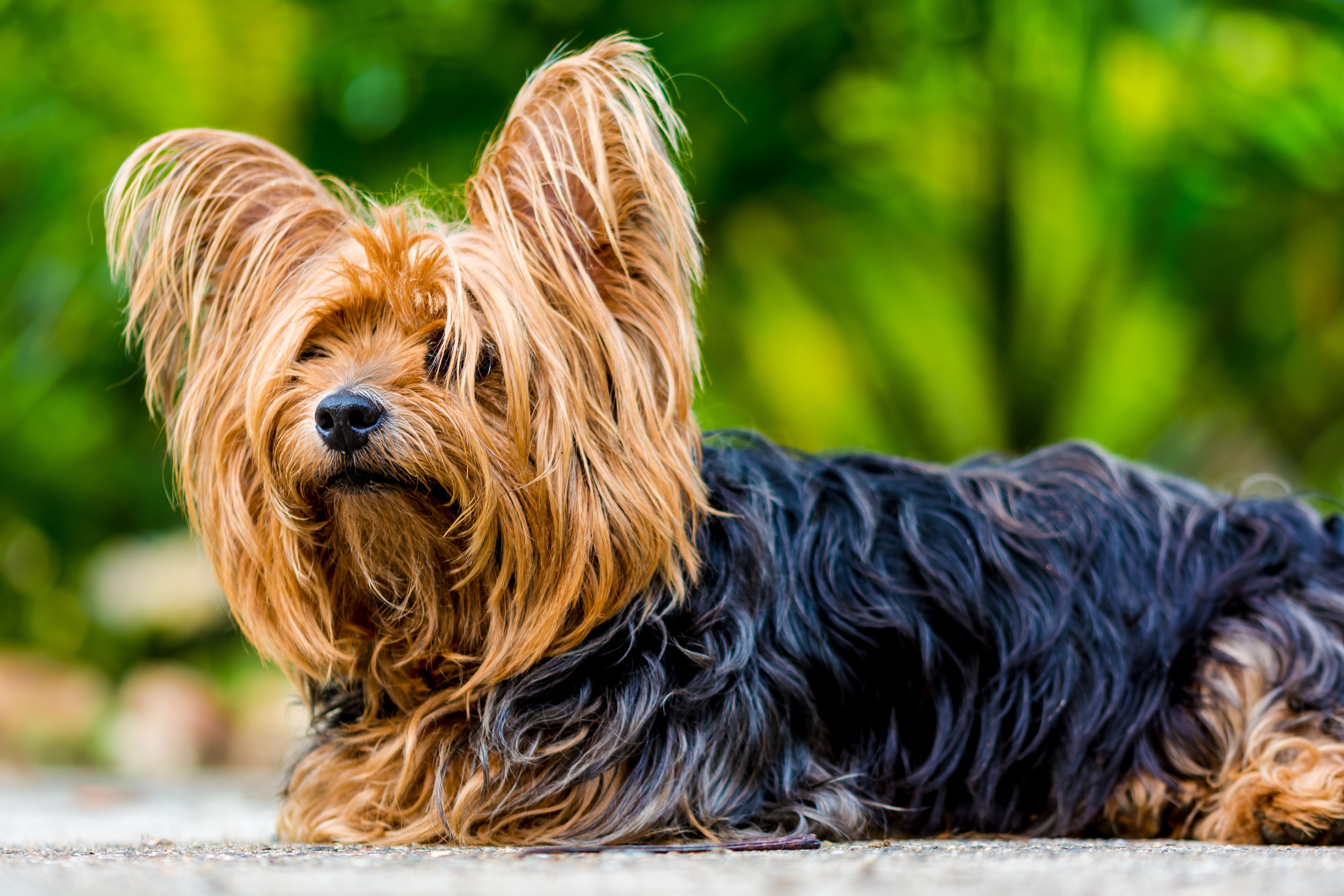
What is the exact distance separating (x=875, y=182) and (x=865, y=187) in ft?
0.29

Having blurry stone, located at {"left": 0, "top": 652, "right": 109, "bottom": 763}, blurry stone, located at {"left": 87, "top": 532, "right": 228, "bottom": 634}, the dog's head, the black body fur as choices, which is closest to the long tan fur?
the dog's head

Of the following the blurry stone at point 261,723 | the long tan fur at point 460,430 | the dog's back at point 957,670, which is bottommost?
the blurry stone at point 261,723

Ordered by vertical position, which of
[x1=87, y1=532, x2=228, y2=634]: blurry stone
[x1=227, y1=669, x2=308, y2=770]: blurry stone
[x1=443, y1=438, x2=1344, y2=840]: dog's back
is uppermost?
[x1=443, y1=438, x2=1344, y2=840]: dog's back

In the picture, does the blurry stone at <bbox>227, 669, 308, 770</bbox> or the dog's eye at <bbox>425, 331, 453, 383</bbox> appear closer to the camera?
the dog's eye at <bbox>425, 331, 453, 383</bbox>

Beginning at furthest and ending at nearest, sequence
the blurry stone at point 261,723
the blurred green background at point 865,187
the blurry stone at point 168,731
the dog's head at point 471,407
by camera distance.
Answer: the blurred green background at point 865,187 < the blurry stone at point 261,723 < the blurry stone at point 168,731 < the dog's head at point 471,407

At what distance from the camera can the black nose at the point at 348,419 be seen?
9.67 ft

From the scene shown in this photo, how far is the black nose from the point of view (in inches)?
116

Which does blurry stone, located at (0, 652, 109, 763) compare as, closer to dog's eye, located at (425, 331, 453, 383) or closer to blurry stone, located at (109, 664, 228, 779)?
blurry stone, located at (109, 664, 228, 779)

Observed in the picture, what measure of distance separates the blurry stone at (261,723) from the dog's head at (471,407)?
446 cm

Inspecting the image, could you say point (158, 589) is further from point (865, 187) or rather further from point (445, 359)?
point (445, 359)

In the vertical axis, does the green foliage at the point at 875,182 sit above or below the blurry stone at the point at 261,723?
above

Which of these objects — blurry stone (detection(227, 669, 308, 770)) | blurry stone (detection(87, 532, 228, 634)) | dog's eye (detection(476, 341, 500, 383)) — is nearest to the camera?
dog's eye (detection(476, 341, 500, 383))

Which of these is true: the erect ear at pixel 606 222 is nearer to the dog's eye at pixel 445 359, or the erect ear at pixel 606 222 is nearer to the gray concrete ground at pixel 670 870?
the dog's eye at pixel 445 359

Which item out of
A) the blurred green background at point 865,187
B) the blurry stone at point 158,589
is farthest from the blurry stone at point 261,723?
the blurry stone at point 158,589
